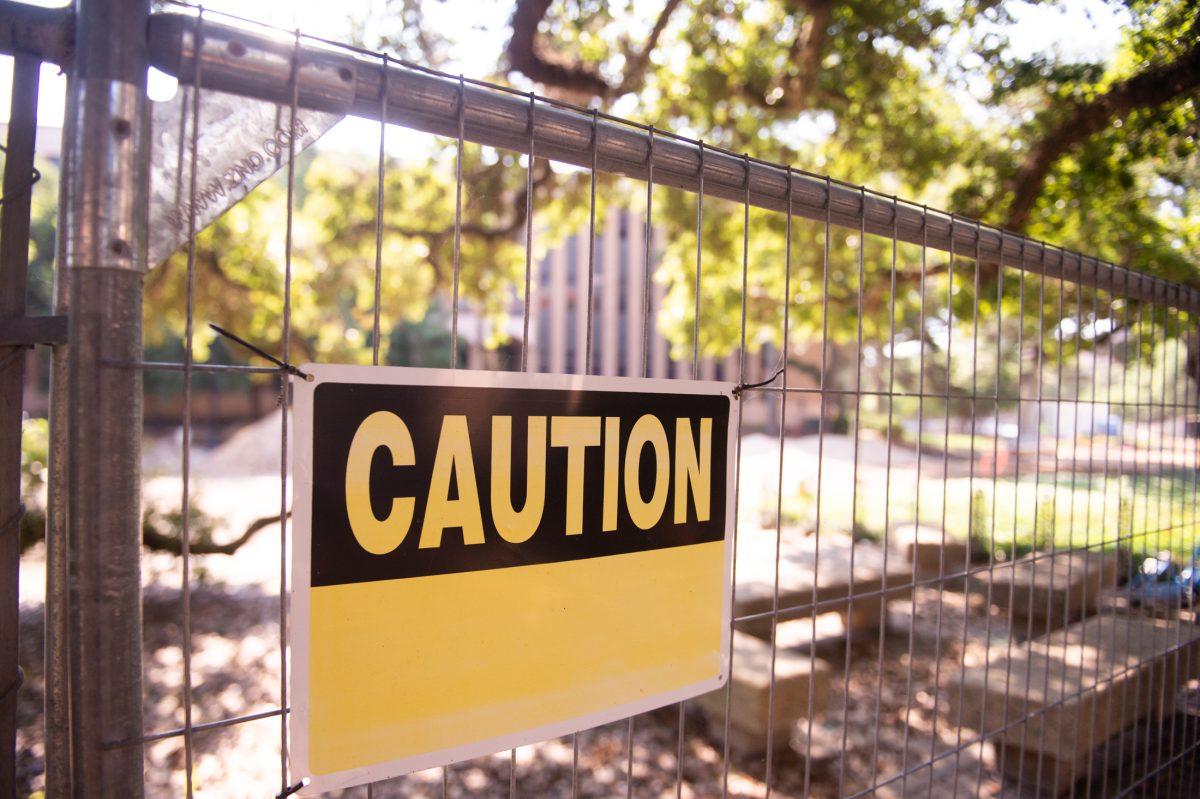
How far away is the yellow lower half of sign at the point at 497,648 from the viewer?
1188 millimetres

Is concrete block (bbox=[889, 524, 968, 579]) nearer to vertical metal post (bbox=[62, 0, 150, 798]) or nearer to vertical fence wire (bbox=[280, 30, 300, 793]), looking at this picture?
vertical fence wire (bbox=[280, 30, 300, 793])

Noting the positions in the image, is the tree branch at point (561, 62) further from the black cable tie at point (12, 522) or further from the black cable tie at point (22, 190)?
the black cable tie at point (12, 522)

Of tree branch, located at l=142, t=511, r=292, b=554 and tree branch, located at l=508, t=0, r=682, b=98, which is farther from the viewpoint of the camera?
tree branch, located at l=142, t=511, r=292, b=554

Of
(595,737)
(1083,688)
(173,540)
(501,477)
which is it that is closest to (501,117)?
(501,477)

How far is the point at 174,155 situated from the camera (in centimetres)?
111

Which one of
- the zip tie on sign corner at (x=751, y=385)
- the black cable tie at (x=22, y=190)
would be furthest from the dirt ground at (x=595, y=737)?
the black cable tie at (x=22, y=190)

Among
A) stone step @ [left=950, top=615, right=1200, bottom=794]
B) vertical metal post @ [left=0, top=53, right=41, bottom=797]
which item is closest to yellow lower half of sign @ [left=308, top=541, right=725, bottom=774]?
vertical metal post @ [left=0, top=53, right=41, bottom=797]

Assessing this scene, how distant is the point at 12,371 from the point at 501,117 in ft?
2.78

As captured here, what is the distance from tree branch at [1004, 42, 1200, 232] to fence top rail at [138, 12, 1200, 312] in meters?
3.55

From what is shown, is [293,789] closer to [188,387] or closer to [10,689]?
[10,689]

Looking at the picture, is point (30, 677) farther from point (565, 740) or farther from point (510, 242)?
point (510, 242)

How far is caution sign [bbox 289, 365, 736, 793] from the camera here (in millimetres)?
1174

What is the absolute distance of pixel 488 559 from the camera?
4.28 feet

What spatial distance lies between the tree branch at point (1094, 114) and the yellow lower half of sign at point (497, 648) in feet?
14.8
